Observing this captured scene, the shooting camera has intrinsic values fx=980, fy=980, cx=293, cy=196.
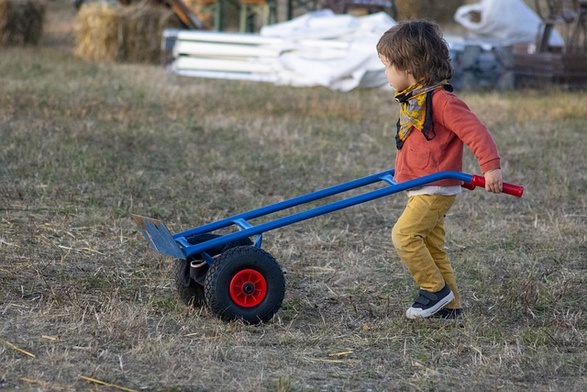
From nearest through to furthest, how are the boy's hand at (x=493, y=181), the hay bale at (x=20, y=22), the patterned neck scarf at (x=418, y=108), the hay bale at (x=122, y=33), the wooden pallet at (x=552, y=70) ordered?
the boy's hand at (x=493, y=181) < the patterned neck scarf at (x=418, y=108) < the wooden pallet at (x=552, y=70) < the hay bale at (x=122, y=33) < the hay bale at (x=20, y=22)

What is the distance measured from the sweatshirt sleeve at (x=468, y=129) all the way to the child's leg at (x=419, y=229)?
0.98ft

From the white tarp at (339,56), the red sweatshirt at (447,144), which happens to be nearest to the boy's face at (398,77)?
the red sweatshirt at (447,144)

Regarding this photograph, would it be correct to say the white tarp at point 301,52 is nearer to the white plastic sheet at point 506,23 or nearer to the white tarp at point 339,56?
the white tarp at point 339,56

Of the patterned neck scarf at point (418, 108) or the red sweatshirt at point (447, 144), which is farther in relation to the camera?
the patterned neck scarf at point (418, 108)

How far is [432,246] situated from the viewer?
14.9 feet

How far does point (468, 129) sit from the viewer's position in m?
4.15

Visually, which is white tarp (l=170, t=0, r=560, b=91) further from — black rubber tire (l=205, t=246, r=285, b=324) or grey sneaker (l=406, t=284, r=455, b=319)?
black rubber tire (l=205, t=246, r=285, b=324)

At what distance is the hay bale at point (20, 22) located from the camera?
1659cm

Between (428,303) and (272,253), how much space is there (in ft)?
4.41

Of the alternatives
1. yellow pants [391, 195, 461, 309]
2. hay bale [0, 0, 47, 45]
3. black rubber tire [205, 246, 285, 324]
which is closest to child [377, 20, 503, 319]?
yellow pants [391, 195, 461, 309]

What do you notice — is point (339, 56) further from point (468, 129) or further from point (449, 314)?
point (468, 129)

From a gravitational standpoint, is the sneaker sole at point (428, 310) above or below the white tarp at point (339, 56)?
below

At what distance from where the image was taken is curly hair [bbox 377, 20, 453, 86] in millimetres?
4293

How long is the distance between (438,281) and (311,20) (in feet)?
33.1
